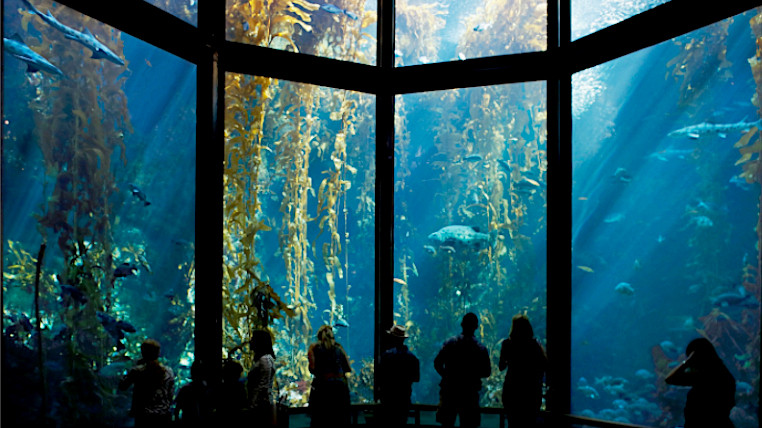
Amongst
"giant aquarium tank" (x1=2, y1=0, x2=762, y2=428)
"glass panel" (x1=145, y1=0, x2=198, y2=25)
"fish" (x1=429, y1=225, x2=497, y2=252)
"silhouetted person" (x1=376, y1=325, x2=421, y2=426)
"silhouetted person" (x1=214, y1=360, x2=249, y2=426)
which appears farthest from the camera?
"glass panel" (x1=145, y1=0, x2=198, y2=25)

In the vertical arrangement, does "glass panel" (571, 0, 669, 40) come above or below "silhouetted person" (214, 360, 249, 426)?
above

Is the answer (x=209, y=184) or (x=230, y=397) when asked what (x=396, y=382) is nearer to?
(x=230, y=397)

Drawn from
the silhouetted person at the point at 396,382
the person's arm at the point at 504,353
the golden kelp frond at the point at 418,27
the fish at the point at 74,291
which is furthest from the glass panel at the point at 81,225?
the golden kelp frond at the point at 418,27

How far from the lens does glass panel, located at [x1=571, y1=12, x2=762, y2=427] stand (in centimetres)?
2139

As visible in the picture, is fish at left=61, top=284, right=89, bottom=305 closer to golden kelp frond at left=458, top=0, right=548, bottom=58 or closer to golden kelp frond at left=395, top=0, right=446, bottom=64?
golden kelp frond at left=395, top=0, right=446, bottom=64

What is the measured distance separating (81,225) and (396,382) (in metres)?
7.16

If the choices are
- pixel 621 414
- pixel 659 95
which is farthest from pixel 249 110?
pixel 659 95

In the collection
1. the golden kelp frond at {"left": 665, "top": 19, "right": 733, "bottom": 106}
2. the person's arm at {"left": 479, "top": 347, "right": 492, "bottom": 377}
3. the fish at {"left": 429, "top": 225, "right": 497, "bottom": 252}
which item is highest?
the golden kelp frond at {"left": 665, "top": 19, "right": 733, "bottom": 106}

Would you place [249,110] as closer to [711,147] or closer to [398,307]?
[398,307]

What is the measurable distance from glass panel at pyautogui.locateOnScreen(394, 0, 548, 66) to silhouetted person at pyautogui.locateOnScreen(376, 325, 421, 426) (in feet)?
46.5

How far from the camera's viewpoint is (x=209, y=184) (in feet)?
14.2

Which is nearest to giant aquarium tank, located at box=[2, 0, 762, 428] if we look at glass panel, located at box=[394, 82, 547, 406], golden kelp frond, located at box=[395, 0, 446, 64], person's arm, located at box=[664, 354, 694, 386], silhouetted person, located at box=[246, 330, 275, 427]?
golden kelp frond, located at box=[395, 0, 446, 64]

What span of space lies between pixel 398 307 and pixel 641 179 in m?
24.0

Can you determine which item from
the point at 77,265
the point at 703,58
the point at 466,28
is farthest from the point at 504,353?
the point at 703,58
